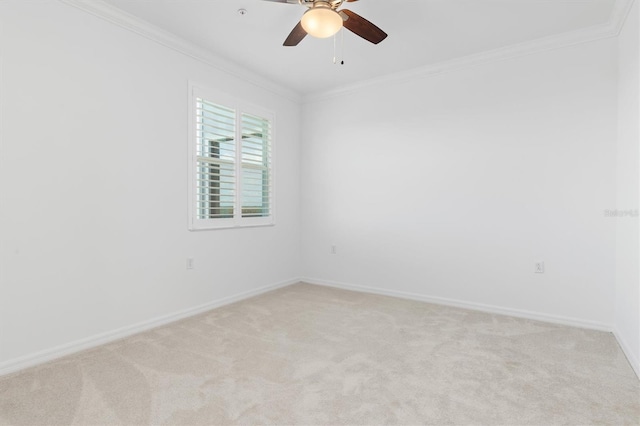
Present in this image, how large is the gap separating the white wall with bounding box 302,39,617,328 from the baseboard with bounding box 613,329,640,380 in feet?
0.89

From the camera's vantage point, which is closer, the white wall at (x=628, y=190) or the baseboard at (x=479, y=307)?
the white wall at (x=628, y=190)

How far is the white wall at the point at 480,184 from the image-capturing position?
3.15 meters

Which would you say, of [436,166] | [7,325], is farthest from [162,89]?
[436,166]

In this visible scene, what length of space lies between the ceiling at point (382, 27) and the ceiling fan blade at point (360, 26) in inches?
12.0

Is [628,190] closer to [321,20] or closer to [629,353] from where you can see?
[629,353]

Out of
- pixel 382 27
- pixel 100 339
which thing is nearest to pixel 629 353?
pixel 382 27

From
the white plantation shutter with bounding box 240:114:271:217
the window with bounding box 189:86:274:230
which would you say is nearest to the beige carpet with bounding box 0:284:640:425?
the window with bounding box 189:86:274:230

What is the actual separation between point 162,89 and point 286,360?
2668 mm

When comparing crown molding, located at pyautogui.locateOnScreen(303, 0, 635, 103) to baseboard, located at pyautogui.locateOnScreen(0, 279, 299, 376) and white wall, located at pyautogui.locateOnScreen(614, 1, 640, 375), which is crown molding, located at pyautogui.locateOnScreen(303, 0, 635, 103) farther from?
baseboard, located at pyautogui.locateOnScreen(0, 279, 299, 376)

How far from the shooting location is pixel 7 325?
2.28m

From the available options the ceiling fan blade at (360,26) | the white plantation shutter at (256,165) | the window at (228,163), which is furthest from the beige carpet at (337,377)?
the ceiling fan blade at (360,26)

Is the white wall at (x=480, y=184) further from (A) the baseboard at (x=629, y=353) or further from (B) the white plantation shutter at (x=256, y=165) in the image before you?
(B) the white plantation shutter at (x=256, y=165)

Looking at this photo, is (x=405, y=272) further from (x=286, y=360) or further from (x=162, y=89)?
(x=162, y=89)

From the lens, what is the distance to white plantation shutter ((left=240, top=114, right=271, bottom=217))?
4.12 metres
